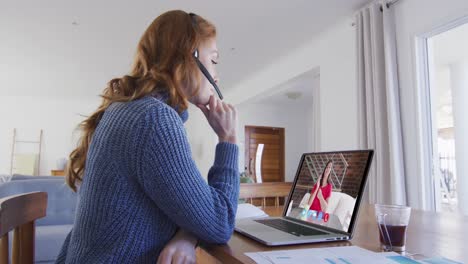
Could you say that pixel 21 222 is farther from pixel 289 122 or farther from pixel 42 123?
pixel 42 123

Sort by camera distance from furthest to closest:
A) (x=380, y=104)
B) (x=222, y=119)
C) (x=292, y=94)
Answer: (x=292, y=94), (x=380, y=104), (x=222, y=119)

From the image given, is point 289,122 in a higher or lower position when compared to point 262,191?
higher

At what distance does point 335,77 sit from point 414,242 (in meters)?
3.01

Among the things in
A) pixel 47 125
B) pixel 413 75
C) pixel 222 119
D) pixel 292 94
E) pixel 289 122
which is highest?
pixel 292 94

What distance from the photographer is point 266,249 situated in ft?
2.23

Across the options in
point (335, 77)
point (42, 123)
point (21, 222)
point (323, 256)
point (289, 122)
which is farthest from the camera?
point (289, 122)

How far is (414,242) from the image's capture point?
0.76 metres

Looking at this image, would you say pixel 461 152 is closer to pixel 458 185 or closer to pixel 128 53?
pixel 458 185

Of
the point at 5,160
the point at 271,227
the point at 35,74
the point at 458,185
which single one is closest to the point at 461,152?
the point at 458,185

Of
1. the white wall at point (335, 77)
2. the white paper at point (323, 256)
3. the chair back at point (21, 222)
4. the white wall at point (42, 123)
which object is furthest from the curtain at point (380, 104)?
the white wall at point (42, 123)

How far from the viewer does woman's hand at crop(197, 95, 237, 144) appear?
2.73 ft

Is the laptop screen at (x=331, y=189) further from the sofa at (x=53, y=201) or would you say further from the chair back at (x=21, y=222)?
the sofa at (x=53, y=201)

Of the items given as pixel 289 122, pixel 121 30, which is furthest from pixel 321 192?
pixel 289 122

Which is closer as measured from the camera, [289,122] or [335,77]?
[335,77]
